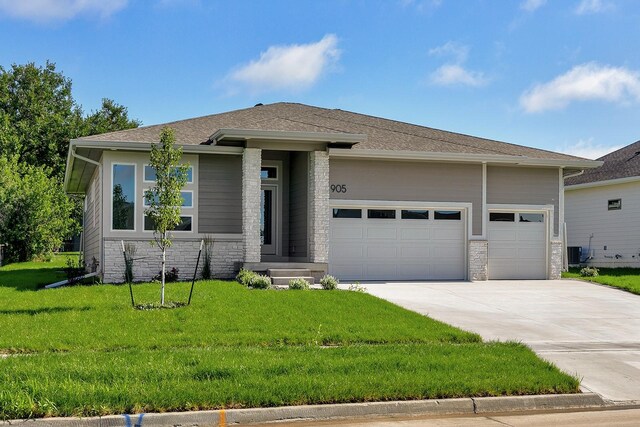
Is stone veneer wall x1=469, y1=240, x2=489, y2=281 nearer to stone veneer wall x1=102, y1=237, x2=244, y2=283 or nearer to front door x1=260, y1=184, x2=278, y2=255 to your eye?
front door x1=260, y1=184, x2=278, y2=255

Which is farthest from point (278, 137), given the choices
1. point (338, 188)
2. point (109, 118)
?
point (109, 118)

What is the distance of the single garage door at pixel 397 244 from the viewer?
1986 centimetres

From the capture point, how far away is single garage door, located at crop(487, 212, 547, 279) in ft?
69.4

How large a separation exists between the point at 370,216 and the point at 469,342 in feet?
31.1

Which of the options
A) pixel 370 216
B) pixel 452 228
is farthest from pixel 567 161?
pixel 370 216

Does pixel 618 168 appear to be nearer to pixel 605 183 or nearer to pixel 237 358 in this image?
pixel 605 183

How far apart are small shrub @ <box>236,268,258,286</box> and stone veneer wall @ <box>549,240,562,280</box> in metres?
9.47

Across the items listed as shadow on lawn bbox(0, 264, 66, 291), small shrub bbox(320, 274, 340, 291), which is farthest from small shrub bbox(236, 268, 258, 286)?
shadow on lawn bbox(0, 264, 66, 291)

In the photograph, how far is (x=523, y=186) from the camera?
21234 mm

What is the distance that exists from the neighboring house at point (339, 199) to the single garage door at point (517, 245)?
3 centimetres

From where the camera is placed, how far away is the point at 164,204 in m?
13.5

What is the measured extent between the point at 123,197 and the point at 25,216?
17.8 metres

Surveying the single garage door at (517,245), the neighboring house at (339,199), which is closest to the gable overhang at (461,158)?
the neighboring house at (339,199)

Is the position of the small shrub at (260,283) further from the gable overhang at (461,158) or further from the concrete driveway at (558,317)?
the gable overhang at (461,158)
